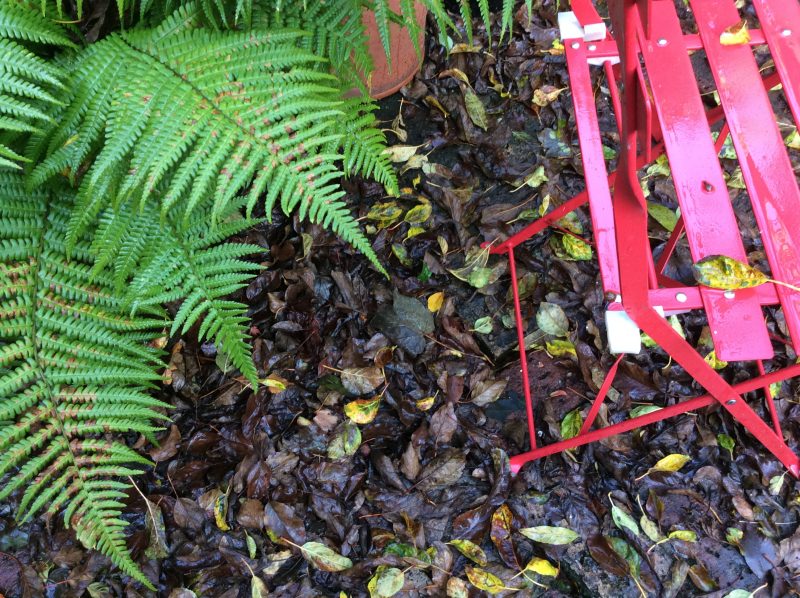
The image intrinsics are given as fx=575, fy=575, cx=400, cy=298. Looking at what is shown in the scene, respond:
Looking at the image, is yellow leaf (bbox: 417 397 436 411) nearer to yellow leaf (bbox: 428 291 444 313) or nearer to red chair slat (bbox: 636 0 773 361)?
yellow leaf (bbox: 428 291 444 313)

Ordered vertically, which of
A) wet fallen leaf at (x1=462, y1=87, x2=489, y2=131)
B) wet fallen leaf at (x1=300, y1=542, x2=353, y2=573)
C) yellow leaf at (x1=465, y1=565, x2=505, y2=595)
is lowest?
yellow leaf at (x1=465, y1=565, x2=505, y2=595)

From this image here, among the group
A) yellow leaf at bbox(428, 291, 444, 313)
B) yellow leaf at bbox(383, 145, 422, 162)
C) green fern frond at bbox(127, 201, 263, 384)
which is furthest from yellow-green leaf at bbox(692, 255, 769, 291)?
yellow leaf at bbox(383, 145, 422, 162)

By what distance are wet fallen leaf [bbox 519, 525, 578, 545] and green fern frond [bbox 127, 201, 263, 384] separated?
980mm

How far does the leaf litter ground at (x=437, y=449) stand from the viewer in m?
1.77

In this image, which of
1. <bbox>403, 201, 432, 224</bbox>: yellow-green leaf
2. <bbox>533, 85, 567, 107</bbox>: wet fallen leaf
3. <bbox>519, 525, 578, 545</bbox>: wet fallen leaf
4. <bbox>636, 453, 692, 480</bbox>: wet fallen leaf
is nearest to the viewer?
<bbox>519, 525, 578, 545</bbox>: wet fallen leaf

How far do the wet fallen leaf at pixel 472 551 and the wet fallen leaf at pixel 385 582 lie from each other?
0.19 m

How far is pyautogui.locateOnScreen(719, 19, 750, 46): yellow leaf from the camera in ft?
4.64

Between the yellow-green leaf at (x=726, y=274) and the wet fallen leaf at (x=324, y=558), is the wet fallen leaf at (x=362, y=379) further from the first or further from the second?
the yellow-green leaf at (x=726, y=274)

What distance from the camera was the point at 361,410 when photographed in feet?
6.45

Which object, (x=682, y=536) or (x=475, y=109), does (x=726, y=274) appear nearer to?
(x=682, y=536)

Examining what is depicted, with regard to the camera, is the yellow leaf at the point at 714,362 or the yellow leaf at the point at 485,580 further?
the yellow leaf at the point at 714,362

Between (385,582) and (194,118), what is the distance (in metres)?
1.44

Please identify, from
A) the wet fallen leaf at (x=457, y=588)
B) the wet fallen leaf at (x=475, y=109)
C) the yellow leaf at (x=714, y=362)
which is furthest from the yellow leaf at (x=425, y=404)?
the wet fallen leaf at (x=475, y=109)

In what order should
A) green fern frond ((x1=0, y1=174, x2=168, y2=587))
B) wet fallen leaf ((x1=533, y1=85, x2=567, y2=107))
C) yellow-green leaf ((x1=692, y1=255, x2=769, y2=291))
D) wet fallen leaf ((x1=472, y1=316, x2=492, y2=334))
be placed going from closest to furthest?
1. yellow-green leaf ((x1=692, y1=255, x2=769, y2=291))
2. green fern frond ((x1=0, y1=174, x2=168, y2=587))
3. wet fallen leaf ((x1=472, y1=316, x2=492, y2=334))
4. wet fallen leaf ((x1=533, y1=85, x2=567, y2=107))
